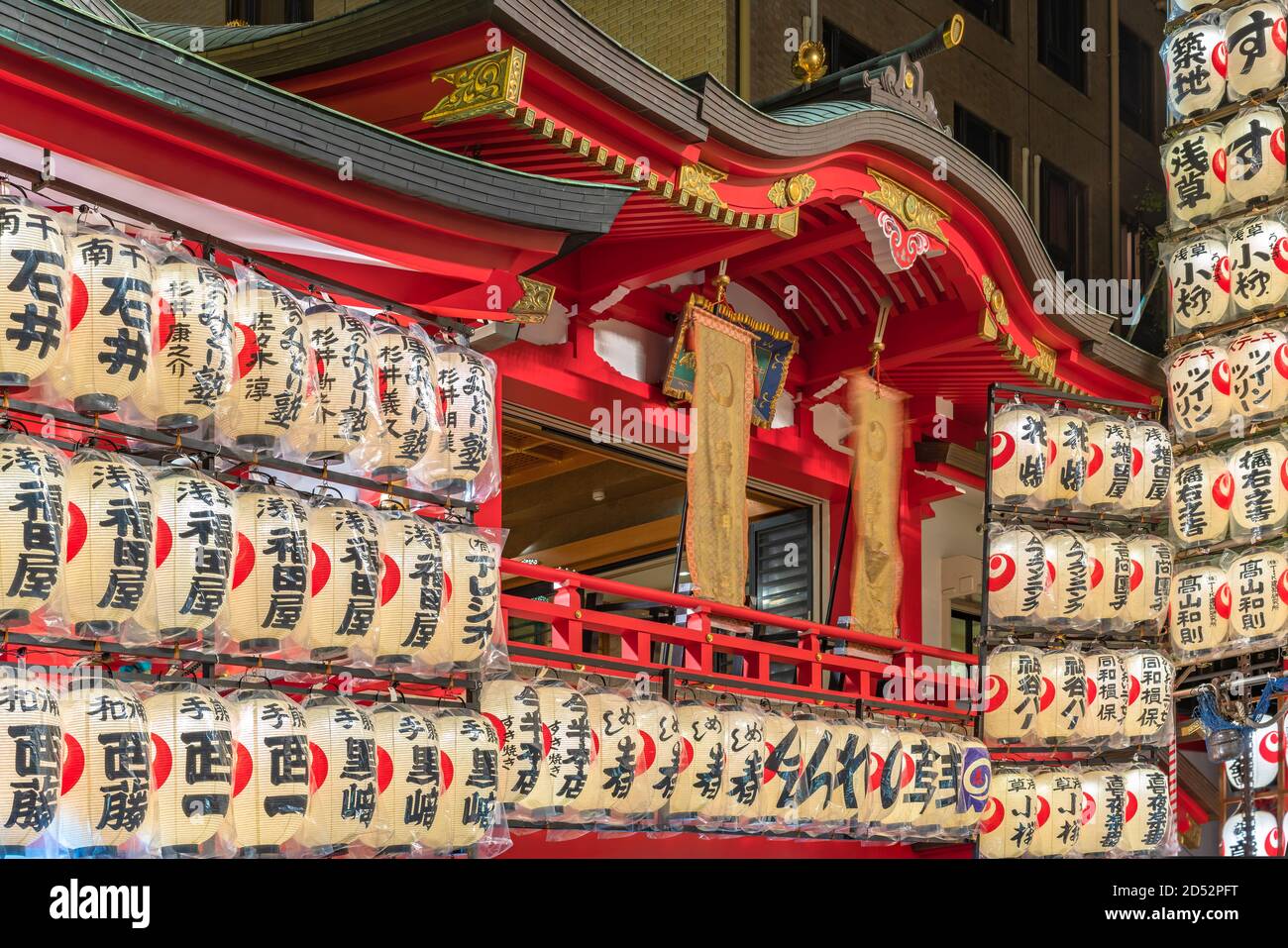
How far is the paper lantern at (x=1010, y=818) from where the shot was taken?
12.0 m

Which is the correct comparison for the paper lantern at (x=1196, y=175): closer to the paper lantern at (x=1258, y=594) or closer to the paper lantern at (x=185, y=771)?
the paper lantern at (x=1258, y=594)

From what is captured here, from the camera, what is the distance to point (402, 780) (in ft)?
24.1

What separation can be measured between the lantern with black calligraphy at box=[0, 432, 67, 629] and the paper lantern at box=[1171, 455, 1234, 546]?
1046 cm

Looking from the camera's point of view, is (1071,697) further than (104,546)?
Yes

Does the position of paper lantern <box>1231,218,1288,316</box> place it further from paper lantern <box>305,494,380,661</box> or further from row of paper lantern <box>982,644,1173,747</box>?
paper lantern <box>305,494,380,661</box>

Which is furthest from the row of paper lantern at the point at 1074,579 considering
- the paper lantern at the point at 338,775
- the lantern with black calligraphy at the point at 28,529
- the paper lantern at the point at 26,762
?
the paper lantern at the point at 26,762

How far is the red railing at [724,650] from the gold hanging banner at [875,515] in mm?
351

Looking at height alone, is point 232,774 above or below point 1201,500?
below

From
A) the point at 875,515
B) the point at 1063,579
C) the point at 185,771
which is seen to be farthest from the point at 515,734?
the point at 875,515

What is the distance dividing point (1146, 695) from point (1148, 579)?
91 centimetres

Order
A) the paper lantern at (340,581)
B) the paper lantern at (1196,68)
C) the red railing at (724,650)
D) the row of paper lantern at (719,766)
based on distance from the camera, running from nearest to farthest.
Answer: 1. the paper lantern at (340,581)
2. the row of paper lantern at (719,766)
3. the red railing at (724,650)
4. the paper lantern at (1196,68)

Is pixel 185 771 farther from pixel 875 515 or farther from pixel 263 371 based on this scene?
pixel 875 515
